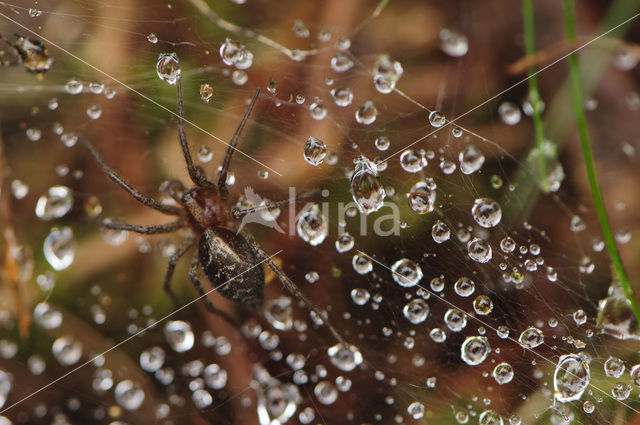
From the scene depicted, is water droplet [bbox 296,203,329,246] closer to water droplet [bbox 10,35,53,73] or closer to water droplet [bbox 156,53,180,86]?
water droplet [bbox 156,53,180,86]

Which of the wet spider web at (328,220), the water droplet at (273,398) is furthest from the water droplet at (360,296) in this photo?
the water droplet at (273,398)


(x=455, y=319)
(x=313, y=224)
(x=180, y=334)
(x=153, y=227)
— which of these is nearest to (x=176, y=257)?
(x=153, y=227)

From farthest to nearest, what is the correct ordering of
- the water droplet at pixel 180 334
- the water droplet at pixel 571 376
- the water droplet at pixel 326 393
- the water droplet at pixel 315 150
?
the water droplet at pixel 180 334 → the water droplet at pixel 326 393 → the water droplet at pixel 315 150 → the water droplet at pixel 571 376

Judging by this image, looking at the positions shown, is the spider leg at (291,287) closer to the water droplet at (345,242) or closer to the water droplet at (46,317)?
the water droplet at (345,242)

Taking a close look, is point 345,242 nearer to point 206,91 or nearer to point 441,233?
point 441,233

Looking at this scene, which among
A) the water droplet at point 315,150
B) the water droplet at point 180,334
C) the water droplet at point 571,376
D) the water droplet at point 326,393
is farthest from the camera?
the water droplet at point 180,334

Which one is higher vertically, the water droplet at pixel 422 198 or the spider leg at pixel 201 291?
the water droplet at pixel 422 198
